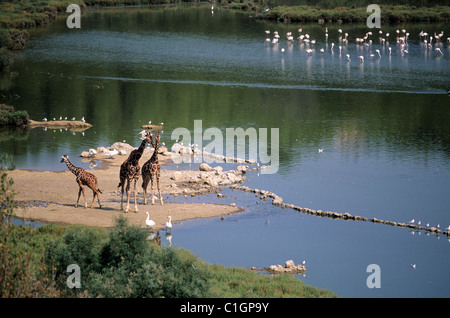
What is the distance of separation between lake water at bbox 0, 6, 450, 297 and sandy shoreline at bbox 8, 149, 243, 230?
100 centimetres

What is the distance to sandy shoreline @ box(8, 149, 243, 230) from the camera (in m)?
32.0

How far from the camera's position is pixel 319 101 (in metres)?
57.8

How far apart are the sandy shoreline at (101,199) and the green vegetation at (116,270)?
3.60 m

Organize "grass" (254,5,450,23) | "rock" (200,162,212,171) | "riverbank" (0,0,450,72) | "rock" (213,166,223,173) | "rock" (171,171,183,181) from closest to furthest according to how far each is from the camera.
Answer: "rock" (171,171,183,181)
"rock" (213,166,223,173)
"rock" (200,162,212,171)
"riverbank" (0,0,450,72)
"grass" (254,5,450,23)

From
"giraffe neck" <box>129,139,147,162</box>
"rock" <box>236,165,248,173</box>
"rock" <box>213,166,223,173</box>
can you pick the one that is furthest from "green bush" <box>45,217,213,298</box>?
"rock" <box>236,165,248,173</box>

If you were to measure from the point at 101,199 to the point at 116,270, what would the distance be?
1068cm

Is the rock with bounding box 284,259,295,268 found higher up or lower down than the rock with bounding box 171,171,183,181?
lower down

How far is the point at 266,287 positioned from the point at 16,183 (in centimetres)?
1539

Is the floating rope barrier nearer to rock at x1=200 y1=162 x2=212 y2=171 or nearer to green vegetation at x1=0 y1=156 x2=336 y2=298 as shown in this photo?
rock at x1=200 y1=162 x2=212 y2=171

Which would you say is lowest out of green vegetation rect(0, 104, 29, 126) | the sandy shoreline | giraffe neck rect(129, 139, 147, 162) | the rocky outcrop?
the rocky outcrop

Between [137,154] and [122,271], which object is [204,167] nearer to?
[137,154]

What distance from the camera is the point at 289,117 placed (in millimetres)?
52750

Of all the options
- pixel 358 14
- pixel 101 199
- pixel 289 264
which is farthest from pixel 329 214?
pixel 358 14

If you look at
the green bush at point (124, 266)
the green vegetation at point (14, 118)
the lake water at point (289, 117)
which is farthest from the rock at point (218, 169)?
the green vegetation at point (14, 118)
